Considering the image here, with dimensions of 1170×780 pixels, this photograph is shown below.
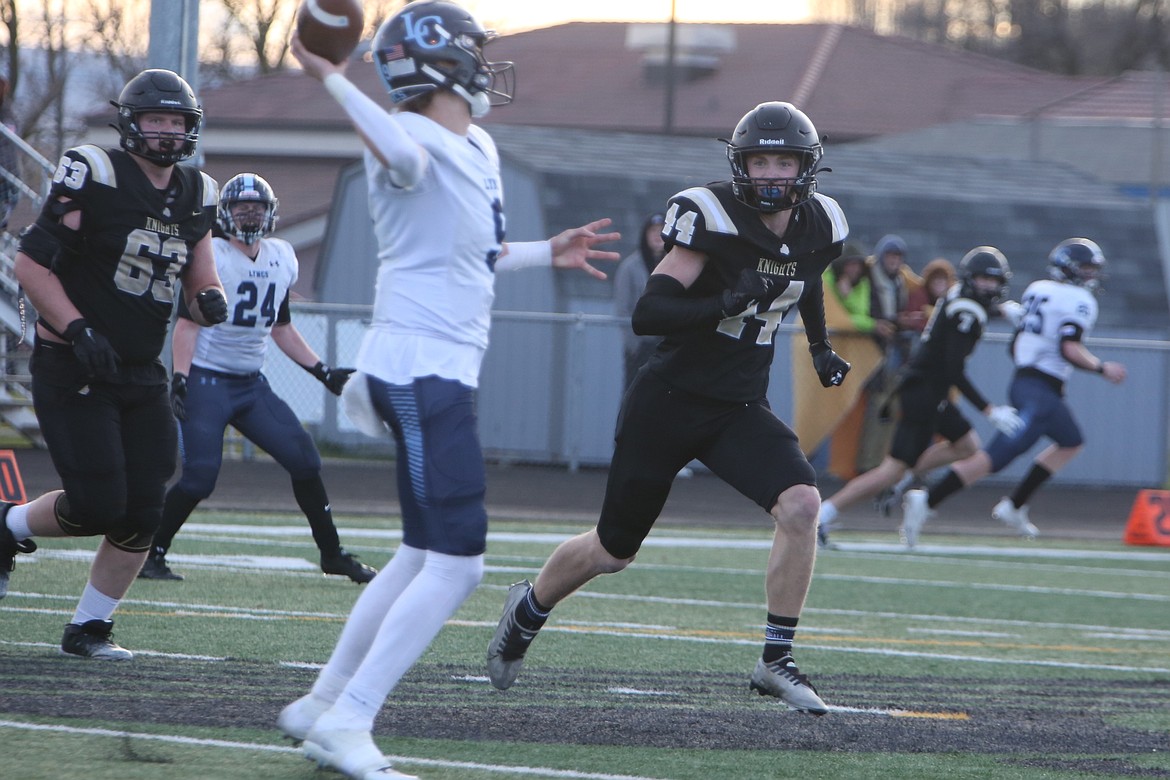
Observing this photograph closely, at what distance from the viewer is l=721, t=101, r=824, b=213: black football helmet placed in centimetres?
552

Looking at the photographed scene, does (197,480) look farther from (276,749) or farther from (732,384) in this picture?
(276,749)

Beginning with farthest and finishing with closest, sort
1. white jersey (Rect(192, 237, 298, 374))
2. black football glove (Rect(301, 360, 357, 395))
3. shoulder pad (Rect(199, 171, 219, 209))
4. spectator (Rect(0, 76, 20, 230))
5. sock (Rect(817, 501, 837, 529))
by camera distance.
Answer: spectator (Rect(0, 76, 20, 230)) < sock (Rect(817, 501, 837, 529)) < white jersey (Rect(192, 237, 298, 374)) < black football glove (Rect(301, 360, 357, 395)) < shoulder pad (Rect(199, 171, 219, 209))

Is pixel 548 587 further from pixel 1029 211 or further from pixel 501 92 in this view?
pixel 1029 211

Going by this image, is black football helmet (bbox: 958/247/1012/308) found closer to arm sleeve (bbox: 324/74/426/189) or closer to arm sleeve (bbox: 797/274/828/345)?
arm sleeve (bbox: 797/274/828/345)

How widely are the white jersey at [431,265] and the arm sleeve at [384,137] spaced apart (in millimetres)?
105

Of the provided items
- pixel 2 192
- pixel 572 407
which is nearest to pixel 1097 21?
pixel 572 407

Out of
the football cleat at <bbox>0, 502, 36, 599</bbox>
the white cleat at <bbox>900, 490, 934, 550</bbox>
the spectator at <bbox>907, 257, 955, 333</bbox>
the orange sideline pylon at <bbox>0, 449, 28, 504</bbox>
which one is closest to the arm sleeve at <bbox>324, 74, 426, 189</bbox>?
the football cleat at <bbox>0, 502, 36, 599</bbox>

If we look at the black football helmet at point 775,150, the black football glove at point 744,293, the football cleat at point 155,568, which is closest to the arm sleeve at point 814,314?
the black football helmet at point 775,150

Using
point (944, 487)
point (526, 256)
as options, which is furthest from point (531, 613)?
point (944, 487)

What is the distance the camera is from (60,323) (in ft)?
18.5

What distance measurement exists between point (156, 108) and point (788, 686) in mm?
2736

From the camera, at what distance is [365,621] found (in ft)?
14.1

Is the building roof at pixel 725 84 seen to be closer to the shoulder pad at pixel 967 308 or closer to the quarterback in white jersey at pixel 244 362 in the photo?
→ the shoulder pad at pixel 967 308

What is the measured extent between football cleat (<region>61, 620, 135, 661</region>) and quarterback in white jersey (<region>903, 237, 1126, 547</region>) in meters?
7.48
